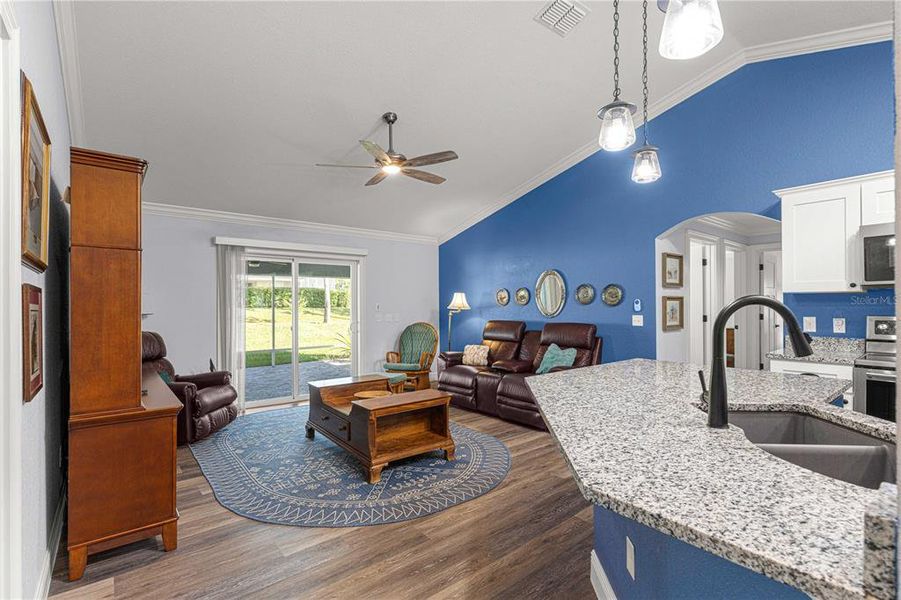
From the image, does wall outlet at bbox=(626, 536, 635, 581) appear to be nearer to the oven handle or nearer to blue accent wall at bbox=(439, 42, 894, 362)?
the oven handle

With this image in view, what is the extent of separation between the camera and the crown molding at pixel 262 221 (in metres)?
5.07

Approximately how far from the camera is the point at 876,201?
3.07m

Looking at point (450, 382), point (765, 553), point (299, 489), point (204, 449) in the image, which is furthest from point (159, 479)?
point (450, 382)

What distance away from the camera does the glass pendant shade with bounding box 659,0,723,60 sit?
134 cm

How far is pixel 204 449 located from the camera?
389cm

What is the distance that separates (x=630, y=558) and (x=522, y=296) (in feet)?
15.8

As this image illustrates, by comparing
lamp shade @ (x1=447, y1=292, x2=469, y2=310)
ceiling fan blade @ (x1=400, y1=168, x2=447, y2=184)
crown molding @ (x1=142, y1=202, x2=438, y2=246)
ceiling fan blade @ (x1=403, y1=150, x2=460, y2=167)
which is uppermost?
ceiling fan blade @ (x1=403, y1=150, x2=460, y2=167)

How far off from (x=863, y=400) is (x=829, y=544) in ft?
10.4

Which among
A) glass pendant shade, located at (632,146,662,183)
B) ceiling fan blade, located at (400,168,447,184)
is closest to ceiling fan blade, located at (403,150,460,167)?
ceiling fan blade, located at (400,168,447,184)

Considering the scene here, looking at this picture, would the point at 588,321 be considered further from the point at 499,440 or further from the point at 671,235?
the point at 499,440

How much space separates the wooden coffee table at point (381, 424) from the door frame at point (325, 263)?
6.65ft

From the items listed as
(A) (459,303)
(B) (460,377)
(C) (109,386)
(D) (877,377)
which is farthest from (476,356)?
(C) (109,386)

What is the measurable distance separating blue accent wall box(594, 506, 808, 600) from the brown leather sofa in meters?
2.70

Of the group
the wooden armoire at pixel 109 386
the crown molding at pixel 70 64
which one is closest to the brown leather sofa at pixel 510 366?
the wooden armoire at pixel 109 386
